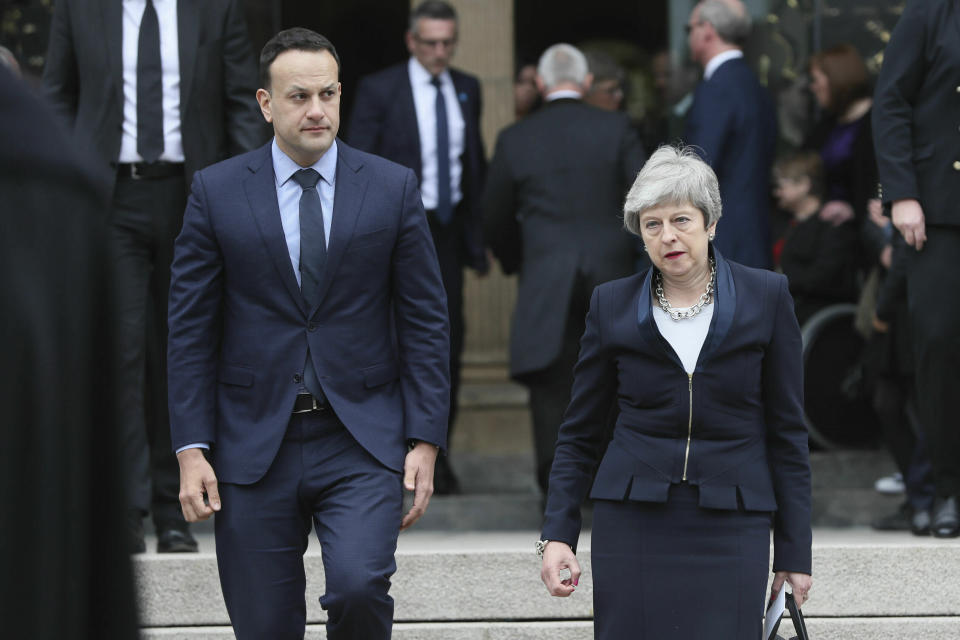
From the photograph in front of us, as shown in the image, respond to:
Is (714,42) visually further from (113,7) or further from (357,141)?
(113,7)

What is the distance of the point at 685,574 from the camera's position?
3732mm

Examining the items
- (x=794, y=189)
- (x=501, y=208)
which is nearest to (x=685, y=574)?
(x=501, y=208)

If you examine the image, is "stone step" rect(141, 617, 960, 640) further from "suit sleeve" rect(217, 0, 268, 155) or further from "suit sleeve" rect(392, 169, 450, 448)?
"suit sleeve" rect(217, 0, 268, 155)

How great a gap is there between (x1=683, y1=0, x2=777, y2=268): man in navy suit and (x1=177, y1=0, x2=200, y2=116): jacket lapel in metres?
2.01

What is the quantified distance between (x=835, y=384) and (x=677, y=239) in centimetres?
371

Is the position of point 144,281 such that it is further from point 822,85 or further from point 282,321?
point 822,85

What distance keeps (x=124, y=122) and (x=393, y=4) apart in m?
4.88

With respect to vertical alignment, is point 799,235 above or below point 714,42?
below

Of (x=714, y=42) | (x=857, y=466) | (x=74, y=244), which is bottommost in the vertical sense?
(x=857, y=466)

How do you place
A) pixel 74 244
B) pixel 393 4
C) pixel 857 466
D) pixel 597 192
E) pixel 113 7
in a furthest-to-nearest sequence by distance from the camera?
pixel 393 4 < pixel 857 466 < pixel 597 192 < pixel 113 7 < pixel 74 244

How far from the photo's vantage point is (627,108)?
362 inches

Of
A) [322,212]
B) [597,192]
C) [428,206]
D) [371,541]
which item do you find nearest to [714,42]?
[597,192]

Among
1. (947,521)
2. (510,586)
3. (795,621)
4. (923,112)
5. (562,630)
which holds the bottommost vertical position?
(562,630)

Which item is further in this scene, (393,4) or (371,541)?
(393,4)
